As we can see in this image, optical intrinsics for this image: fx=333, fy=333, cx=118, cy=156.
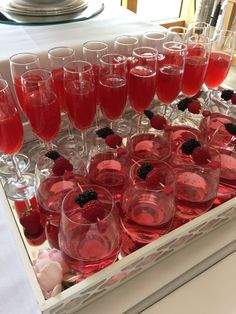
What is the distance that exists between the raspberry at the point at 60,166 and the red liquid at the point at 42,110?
19cm

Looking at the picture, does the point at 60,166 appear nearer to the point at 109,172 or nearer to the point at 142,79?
the point at 109,172

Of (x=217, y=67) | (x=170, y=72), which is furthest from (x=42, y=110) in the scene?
(x=217, y=67)

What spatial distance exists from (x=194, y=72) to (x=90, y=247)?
0.62 m

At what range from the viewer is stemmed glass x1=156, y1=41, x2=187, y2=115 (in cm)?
91

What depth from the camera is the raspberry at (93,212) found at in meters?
0.51

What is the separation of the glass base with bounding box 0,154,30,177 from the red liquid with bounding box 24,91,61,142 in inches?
5.8

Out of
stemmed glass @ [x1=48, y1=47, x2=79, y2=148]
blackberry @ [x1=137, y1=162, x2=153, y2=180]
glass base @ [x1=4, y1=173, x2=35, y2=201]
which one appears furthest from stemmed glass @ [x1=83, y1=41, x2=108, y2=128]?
blackberry @ [x1=137, y1=162, x2=153, y2=180]

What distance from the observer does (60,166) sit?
618 mm

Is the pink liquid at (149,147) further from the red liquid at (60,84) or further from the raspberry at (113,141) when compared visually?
the red liquid at (60,84)

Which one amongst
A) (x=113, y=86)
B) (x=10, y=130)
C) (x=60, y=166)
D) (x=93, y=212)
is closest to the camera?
(x=93, y=212)

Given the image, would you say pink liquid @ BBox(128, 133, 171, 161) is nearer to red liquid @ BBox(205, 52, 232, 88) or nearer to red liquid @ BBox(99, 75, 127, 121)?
red liquid @ BBox(99, 75, 127, 121)

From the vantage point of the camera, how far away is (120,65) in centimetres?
84

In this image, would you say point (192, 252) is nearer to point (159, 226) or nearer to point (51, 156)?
point (159, 226)

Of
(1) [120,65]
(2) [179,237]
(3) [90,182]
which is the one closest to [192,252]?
(2) [179,237]
